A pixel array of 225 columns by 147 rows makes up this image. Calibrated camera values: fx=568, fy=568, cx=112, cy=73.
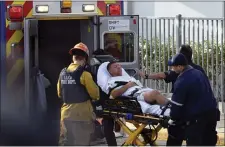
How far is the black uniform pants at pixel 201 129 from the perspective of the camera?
5.94 metres

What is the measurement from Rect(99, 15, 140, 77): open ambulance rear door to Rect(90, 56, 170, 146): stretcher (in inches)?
46.9

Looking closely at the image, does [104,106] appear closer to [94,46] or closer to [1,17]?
[94,46]

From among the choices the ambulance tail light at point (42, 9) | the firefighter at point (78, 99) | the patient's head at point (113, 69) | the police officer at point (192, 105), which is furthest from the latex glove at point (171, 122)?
the ambulance tail light at point (42, 9)

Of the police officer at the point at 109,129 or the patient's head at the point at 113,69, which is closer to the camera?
the police officer at the point at 109,129

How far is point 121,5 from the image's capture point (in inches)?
315

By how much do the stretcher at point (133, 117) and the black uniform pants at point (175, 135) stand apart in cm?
12

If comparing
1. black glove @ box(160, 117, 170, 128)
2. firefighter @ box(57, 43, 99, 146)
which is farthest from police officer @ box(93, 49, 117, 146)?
black glove @ box(160, 117, 170, 128)

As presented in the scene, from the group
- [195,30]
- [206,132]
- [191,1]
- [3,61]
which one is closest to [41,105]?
[3,61]

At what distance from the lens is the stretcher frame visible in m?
6.29

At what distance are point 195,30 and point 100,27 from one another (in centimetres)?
379

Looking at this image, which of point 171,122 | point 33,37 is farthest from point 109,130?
point 33,37

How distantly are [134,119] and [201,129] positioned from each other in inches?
31.7

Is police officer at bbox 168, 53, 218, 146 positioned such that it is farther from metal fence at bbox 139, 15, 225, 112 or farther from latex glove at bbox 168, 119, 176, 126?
metal fence at bbox 139, 15, 225, 112

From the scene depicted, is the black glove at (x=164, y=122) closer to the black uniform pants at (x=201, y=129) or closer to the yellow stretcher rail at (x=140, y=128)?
the yellow stretcher rail at (x=140, y=128)
